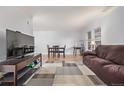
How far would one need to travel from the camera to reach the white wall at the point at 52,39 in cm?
1170

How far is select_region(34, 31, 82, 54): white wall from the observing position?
1170cm

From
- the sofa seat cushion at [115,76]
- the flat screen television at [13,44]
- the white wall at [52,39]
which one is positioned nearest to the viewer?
the sofa seat cushion at [115,76]

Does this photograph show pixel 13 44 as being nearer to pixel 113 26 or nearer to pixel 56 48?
pixel 113 26

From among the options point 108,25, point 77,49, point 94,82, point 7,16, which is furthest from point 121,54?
point 77,49

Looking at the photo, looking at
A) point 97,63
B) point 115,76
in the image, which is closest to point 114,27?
point 97,63

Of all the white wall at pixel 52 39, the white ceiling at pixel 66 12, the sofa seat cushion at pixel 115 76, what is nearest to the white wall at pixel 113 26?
the white ceiling at pixel 66 12

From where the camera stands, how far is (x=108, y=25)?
562 cm

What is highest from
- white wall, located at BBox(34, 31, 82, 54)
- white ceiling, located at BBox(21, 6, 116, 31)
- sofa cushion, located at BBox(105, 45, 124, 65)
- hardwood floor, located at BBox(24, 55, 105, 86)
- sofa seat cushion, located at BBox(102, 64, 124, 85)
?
white ceiling, located at BBox(21, 6, 116, 31)

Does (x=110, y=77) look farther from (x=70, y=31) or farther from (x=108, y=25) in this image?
(x=70, y=31)

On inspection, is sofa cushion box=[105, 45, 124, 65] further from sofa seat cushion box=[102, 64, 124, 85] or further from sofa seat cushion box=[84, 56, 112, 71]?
sofa seat cushion box=[102, 64, 124, 85]

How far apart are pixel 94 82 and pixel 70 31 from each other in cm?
879

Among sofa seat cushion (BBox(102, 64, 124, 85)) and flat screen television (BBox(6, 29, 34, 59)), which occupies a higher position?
flat screen television (BBox(6, 29, 34, 59))

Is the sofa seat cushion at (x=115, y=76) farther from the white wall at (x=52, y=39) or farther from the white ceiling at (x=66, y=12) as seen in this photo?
the white wall at (x=52, y=39)

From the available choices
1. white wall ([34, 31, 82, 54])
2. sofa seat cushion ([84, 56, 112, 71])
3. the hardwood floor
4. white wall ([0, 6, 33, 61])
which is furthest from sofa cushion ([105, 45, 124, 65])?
white wall ([34, 31, 82, 54])
